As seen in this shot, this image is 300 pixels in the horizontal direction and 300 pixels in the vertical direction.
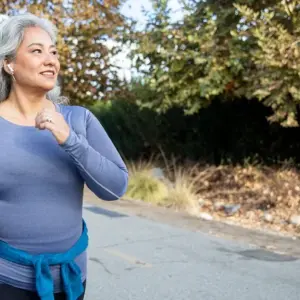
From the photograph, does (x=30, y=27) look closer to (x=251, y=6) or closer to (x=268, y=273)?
(x=268, y=273)

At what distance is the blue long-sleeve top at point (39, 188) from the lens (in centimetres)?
183

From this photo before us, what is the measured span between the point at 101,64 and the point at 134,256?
9.79 m

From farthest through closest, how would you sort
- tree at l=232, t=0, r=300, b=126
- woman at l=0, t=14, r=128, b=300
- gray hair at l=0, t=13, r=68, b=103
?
tree at l=232, t=0, r=300, b=126 → gray hair at l=0, t=13, r=68, b=103 → woman at l=0, t=14, r=128, b=300

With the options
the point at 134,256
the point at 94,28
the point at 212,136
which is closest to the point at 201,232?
the point at 134,256

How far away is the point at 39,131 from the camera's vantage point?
1.87m

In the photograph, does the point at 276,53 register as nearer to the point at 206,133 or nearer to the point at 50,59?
the point at 206,133

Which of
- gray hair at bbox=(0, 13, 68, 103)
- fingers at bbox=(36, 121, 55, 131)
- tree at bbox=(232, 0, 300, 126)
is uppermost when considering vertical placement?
tree at bbox=(232, 0, 300, 126)

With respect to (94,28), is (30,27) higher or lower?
lower

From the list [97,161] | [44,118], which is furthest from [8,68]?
[97,161]

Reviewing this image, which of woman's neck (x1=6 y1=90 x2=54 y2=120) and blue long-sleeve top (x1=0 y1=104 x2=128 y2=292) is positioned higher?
woman's neck (x1=6 y1=90 x2=54 y2=120)

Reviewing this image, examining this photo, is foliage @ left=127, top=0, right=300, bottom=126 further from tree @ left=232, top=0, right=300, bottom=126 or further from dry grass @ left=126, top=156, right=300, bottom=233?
dry grass @ left=126, top=156, right=300, bottom=233

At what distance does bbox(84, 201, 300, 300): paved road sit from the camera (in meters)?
4.79

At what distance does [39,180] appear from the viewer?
1830mm

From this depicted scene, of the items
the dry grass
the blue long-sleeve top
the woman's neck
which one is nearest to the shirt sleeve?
the blue long-sleeve top
